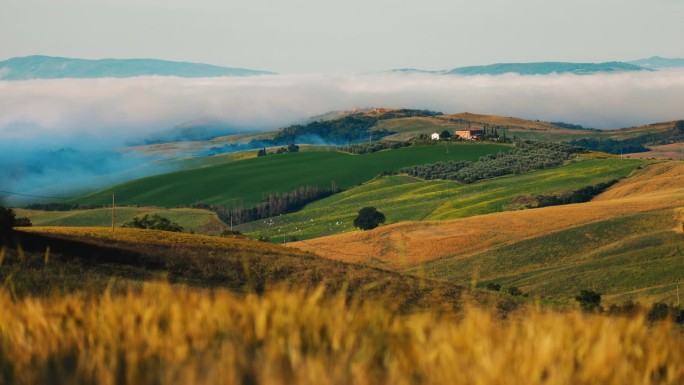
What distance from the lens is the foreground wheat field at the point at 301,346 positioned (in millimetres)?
5609

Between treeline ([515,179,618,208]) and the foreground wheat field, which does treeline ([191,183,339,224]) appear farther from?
the foreground wheat field

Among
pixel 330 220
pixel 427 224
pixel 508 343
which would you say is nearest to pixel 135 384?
pixel 508 343

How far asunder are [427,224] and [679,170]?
53798 mm

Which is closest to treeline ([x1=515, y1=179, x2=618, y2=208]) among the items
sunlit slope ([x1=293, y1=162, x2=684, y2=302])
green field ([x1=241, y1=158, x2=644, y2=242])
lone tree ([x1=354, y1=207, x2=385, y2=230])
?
green field ([x1=241, y1=158, x2=644, y2=242])

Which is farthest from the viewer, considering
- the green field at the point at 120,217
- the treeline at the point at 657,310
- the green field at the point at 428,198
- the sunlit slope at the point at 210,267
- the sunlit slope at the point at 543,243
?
the green field at the point at 120,217

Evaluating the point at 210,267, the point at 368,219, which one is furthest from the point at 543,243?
the point at 210,267

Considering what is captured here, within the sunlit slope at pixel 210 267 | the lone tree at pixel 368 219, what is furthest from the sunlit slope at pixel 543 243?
the sunlit slope at pixel 210 267

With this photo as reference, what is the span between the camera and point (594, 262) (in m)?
105

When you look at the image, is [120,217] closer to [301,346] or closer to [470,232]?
[470,232]

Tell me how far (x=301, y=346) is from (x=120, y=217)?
172 metres

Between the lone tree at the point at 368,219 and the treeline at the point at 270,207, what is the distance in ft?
103

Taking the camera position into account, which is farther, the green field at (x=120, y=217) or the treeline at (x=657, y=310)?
the green field at (x=120, y=217)

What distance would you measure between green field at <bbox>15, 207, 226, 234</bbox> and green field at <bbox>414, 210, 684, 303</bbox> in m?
65.4

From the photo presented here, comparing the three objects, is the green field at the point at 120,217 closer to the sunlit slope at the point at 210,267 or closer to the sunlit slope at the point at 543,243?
the sunlit slope at the point at 543,243
